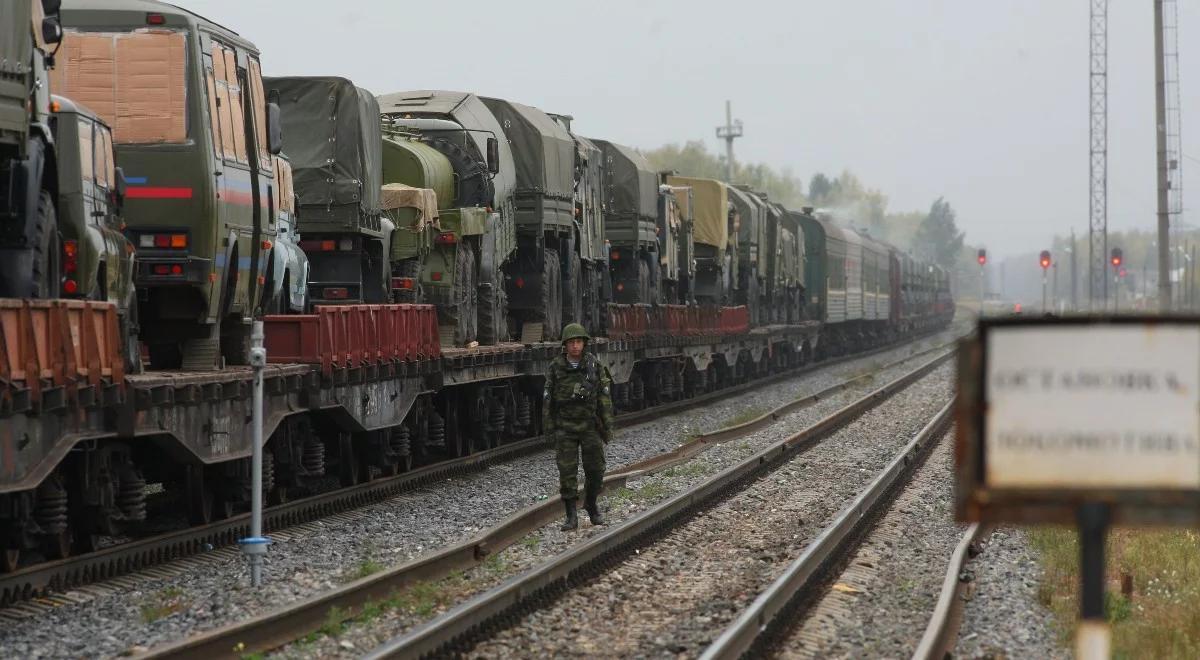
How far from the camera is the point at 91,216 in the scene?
476 inches

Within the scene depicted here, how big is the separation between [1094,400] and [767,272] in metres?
41.3

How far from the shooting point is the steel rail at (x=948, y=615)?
8788mm

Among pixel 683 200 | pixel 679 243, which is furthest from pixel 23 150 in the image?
pixel 683 200

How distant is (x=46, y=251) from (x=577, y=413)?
446 centimetres

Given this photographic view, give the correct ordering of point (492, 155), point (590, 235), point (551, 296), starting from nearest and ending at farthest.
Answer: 1. point (492, 155)
2. point (551, 296)
3. point (590, 235)

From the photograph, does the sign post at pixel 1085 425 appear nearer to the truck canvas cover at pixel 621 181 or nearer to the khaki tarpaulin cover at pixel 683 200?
the truck canvas cover at pixel 621 181

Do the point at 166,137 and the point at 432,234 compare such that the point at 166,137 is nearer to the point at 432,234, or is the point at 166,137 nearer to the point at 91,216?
the point at 91,216

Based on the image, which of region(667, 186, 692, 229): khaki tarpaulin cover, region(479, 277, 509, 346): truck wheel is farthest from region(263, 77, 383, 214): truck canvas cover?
region(667, 186, 692, 229): khaki tarpaulin cover

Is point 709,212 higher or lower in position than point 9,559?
higher

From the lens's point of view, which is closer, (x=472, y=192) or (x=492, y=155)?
(x=492, y=155)

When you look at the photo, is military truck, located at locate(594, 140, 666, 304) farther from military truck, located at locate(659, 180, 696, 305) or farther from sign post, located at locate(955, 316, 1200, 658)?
sign post, located at locate(955, 316, 1200, 658)

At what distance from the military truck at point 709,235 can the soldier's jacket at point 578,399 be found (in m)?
24.1

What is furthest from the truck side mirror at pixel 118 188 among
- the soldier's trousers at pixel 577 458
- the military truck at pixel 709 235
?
the military truck at pixel 709 235

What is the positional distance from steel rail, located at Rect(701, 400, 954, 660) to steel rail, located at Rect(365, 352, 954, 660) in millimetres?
1233
